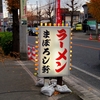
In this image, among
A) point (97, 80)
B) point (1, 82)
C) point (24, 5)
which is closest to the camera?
point (1, 82)

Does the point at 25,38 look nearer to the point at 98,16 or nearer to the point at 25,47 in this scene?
the point at 25,47

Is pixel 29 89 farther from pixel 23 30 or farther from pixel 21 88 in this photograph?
pixel 23 30

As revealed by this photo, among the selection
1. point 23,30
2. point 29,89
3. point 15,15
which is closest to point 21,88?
point 29,89

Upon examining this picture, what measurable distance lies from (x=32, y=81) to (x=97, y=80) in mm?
2221

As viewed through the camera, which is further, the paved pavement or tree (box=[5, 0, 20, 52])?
tree (box=[5, 0, 20, 52])

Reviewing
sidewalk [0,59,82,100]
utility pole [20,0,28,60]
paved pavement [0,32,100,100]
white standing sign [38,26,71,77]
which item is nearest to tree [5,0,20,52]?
utility pole [20,0,28,60]

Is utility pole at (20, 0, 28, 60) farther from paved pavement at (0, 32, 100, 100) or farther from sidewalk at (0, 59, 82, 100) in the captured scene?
paved pavement at (0, 32, 100, 100)

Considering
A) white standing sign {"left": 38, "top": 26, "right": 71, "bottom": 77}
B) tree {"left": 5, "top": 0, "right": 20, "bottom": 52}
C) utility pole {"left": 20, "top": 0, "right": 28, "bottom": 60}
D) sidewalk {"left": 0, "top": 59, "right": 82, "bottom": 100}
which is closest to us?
sidewalk {"left": 0, "top": 59, "right": 82, "bottom": 100}

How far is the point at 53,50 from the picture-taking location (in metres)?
5.98

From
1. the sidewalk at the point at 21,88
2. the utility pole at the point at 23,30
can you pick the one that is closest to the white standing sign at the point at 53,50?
the sidewalk at the point at 21,88

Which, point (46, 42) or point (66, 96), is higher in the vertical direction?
point (46, 42)

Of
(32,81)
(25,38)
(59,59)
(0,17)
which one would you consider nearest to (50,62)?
(59,59)

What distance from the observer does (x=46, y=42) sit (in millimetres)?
5895

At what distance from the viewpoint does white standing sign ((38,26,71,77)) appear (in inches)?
232
